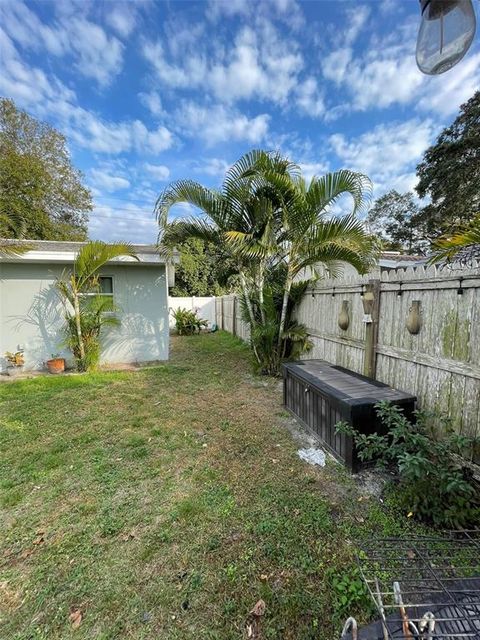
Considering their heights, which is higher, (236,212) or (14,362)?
(236,212)

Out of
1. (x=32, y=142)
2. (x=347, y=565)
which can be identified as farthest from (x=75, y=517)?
(x=32, y=142)

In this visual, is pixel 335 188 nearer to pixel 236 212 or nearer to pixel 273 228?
pixel 273 228

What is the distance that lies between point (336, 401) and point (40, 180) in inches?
782

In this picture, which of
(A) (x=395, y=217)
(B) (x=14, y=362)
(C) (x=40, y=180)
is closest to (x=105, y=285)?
(B) (x=14, y=362)

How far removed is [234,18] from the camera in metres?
4.84

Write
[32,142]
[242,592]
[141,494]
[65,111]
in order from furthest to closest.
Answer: [32,142], [65,111], [141,494], [242,592]

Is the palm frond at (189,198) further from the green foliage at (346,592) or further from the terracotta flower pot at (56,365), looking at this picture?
the green foliage at (346,592)

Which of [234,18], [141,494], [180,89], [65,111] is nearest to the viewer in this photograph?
[141,494]

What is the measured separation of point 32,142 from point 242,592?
75.1 ft

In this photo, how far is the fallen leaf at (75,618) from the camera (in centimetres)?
147

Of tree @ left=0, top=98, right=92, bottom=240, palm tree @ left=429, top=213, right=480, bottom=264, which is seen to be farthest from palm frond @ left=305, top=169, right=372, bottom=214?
tree @ left=0, top=98, right=92, bottom=240

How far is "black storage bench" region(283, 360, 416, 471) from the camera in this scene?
2.68 metres

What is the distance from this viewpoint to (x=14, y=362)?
6.27 m

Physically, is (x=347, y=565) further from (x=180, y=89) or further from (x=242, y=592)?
(x=180, y=89)
